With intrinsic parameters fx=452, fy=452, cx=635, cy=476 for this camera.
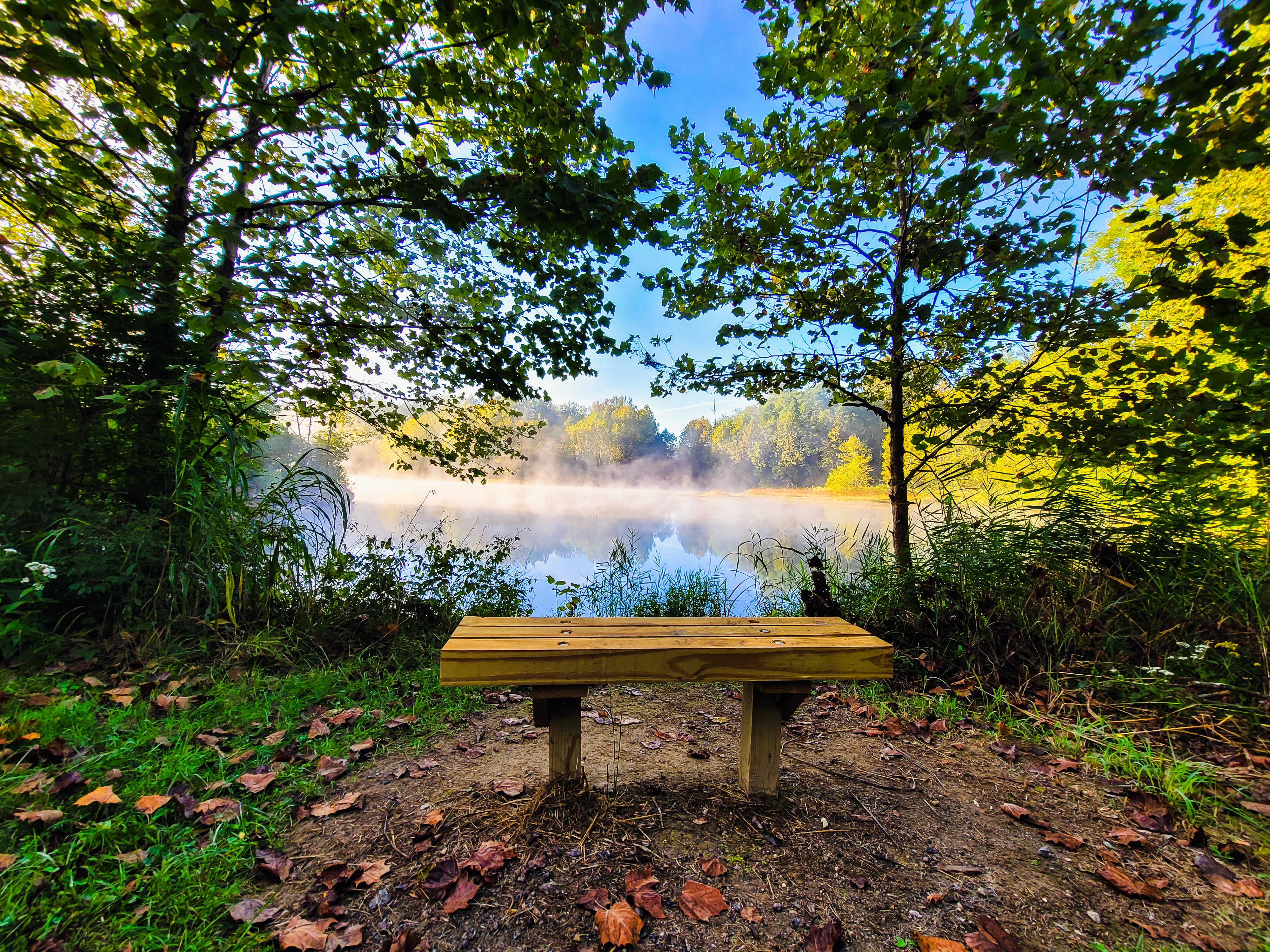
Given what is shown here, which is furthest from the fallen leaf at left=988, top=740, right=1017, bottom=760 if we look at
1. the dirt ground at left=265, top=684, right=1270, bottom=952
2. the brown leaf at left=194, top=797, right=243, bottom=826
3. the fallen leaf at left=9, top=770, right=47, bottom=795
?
the fallen leaf at left=9, top=770, right=47, bottom=795

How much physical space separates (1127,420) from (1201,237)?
0.90m

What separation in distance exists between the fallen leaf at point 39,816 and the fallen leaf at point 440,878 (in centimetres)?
113

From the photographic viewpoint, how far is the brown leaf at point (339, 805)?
1.54m

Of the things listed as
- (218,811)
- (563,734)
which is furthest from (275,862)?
(563,734)

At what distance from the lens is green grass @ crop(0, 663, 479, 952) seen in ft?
3.57

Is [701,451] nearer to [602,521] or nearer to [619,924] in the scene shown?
[602,521]

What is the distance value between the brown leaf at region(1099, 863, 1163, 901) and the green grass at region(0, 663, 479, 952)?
224cm

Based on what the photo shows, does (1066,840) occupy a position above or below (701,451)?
below

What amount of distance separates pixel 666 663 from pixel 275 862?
4.12 ft

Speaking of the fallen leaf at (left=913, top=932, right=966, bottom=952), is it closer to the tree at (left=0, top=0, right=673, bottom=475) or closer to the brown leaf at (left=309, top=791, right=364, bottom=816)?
Result: the brown leaf at (left=309, top=791, right=364, bottom=816)

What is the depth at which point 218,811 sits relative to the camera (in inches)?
58.4

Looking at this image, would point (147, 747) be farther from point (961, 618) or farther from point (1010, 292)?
point (1010, 292)

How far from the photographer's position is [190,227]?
122 inches

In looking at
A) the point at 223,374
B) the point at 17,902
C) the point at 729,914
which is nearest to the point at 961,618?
the point at 729,914
